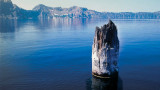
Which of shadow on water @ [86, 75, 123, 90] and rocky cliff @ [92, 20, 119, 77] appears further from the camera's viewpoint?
rocky cliff @ [92, 20, 119, 77]

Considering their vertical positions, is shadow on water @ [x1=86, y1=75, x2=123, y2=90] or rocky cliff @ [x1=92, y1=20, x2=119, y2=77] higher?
rocky cliff @ [x1=92, y1=20, x2=119, y2=77]

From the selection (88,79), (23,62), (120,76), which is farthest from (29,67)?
(120,76)

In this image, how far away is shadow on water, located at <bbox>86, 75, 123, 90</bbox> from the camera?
77.2 ft

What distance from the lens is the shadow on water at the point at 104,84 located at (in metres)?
23.5

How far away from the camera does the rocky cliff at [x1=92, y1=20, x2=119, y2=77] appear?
2427cm

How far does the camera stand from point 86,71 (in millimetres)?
29906

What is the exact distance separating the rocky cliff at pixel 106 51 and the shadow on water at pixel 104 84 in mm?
871

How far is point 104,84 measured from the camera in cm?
2439

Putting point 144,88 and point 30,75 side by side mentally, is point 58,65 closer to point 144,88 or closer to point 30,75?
point 30,75

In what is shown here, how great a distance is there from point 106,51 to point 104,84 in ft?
15.0

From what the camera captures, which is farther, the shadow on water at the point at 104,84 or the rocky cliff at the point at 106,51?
the rocky cliff at the point at 106,51

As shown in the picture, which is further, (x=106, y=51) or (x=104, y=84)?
(x=104, y=84)

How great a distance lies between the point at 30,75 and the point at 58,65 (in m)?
6.91

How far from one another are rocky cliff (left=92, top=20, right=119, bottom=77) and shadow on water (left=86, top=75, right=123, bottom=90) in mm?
871
